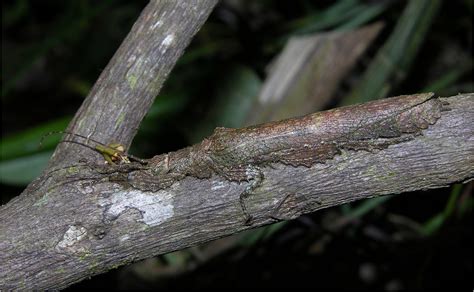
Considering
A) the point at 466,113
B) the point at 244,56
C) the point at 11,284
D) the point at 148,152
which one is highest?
the point at 244,56

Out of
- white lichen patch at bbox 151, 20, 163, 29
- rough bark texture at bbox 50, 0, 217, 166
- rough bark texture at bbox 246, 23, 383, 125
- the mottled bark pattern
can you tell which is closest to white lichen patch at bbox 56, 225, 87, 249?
the mottled bark pattern

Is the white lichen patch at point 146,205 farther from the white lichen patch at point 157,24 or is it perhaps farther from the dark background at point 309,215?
the dark background at point 309,215

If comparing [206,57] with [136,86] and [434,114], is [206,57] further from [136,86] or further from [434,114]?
[434,114]

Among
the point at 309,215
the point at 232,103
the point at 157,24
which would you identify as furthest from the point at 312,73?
the point at 157,24

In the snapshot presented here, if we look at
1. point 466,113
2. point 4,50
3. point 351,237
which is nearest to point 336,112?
point 466,113

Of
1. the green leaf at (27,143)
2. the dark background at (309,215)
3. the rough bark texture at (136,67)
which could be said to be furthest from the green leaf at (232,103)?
the rough bark texture at (136,67)

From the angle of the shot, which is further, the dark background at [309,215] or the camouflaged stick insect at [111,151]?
the dark background at [309,215]

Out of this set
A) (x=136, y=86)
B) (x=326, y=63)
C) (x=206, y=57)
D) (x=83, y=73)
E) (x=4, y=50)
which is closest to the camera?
(x=136, y=86)

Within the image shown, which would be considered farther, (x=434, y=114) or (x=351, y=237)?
(x=351, y=237)

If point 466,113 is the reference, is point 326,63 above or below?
above
